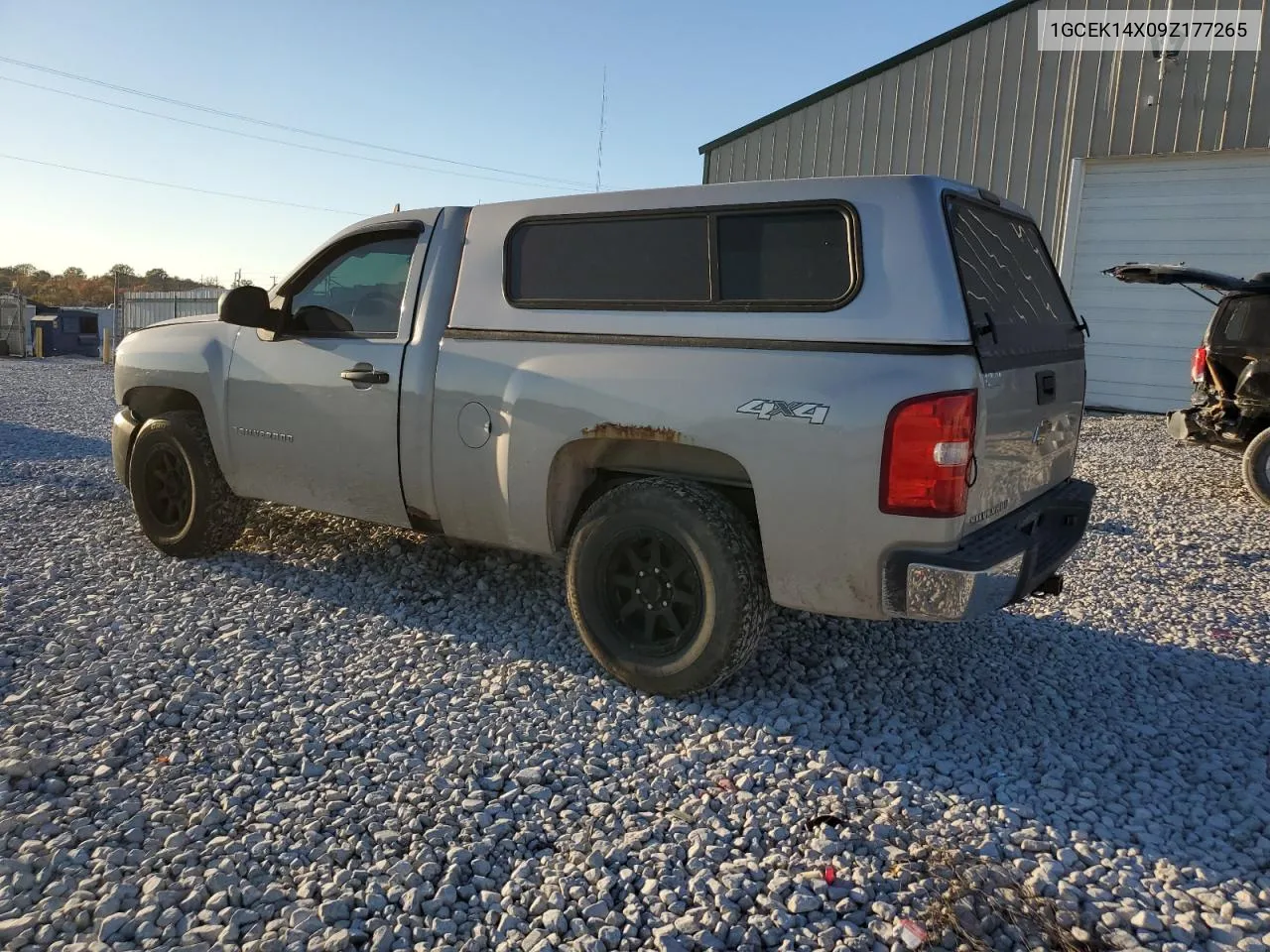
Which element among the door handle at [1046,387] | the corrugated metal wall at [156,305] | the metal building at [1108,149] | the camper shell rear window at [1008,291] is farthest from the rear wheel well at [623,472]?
the corrugated metal wall at [156,305]

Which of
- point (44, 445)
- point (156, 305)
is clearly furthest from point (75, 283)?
point (44, 445)

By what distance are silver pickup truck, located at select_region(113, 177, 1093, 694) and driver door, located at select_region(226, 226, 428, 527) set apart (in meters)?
0.01

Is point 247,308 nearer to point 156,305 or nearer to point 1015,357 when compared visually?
point 1015,357

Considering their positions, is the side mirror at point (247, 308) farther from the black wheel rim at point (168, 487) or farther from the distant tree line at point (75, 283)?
the distant tree line at point (75, 283)

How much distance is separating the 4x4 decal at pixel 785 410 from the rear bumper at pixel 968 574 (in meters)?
0.54

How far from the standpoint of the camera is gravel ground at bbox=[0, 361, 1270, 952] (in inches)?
93.1

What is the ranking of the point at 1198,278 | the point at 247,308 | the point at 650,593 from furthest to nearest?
the point at 1198,278
the point at 247,308
the point at 650,593

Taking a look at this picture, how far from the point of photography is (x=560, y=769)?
306cm

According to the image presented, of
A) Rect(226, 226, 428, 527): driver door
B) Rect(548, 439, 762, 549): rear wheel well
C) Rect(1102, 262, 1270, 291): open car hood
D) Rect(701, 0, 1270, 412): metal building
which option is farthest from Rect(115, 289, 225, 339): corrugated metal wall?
Rect(548, 439, 762, 549): rear wheel well

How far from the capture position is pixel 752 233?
3426mm

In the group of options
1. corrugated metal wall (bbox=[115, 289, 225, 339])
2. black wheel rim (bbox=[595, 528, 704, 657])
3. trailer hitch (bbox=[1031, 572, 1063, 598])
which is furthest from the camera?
corrugated metal wall (bbox=[115, 289, 225, 339])

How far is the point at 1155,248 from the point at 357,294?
11.1 meters

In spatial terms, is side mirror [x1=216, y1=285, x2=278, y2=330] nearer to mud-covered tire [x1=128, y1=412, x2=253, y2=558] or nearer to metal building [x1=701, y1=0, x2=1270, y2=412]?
mud-covered tire [x1=128, y1=412, x2=253, y2=558]

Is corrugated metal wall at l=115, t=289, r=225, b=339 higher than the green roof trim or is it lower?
lower
